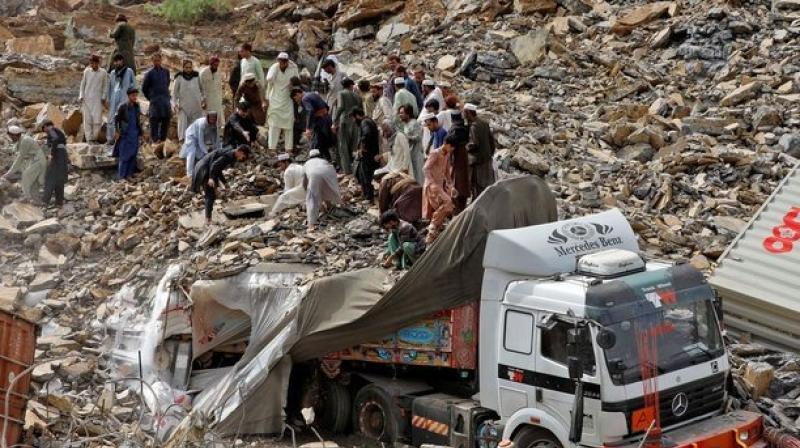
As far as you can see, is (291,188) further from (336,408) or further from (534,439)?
(534,439)

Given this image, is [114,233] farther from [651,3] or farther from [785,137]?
[651,3]

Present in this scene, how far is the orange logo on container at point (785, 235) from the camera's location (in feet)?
41.0

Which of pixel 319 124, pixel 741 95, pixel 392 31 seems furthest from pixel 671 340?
pixel 392 31

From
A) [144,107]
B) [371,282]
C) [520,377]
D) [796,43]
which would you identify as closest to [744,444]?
[520,377]

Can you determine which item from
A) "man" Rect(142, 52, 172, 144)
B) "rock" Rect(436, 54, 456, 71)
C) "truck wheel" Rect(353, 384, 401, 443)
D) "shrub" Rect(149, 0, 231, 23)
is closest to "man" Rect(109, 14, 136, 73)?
"man" Rect(142, 52, 172, 144)

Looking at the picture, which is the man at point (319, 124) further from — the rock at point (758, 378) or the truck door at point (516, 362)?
the rock at point (758, 378)

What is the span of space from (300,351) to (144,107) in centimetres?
1049

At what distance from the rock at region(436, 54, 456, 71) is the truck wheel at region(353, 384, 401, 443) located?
1066 centimetres

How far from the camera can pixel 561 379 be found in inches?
399

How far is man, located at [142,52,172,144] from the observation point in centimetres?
1953

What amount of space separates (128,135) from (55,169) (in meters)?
1.29

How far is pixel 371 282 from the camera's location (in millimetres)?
12391

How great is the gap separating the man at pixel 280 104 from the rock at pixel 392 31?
6.00 meters

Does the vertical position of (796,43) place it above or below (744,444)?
above
